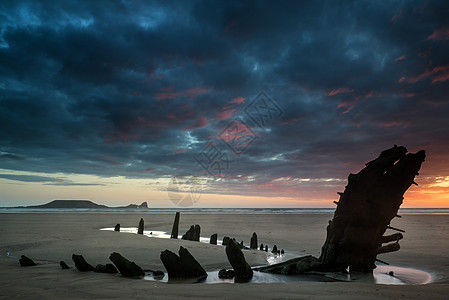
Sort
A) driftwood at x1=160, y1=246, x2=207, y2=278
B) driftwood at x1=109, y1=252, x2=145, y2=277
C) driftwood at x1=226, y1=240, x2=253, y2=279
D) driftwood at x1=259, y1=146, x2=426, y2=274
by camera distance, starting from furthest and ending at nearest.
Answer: driftwood at x1=259, y1=146, x2=426, y2=274 → driftwood at x1=160, y1=246, x2=207, y2=278 → driftwood at x1=226, y1=240, x2=253, y2=279 → driftwood at x1=109, y1=252, x2=145, y2=277

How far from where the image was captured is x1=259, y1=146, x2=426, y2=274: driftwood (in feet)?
28.2

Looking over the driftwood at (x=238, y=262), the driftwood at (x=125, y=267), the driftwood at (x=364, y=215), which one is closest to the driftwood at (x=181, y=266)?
the driftwood at (x=125, y=267)

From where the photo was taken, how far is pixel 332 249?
29.0ft

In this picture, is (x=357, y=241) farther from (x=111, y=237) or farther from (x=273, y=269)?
(x=111, y=237)

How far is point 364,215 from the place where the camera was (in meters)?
8.73

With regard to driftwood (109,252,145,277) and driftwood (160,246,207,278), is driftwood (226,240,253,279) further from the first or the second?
driftwood (109,252,145,277)

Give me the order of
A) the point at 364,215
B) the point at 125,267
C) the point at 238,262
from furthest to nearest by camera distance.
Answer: the point at 364,215, the point at 238,262, the point at 125,267

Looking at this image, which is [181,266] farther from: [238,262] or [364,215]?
[364,215]

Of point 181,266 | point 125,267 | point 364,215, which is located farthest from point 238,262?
point 364,215

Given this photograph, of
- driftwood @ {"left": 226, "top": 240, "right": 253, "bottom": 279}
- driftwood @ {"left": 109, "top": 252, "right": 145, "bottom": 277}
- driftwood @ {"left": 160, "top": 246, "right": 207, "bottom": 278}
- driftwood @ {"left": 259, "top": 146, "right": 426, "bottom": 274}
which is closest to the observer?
driftwood @ {"left": 109, "top": 252, "right": 145, "bottom": 277}

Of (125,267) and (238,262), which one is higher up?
(238,262)

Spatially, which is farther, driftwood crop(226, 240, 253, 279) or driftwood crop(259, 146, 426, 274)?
driftwood crop(259, 146, 426, 274)

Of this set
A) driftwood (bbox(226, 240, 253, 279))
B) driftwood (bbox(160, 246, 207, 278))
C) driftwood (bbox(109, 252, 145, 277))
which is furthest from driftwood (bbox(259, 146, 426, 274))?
driftwood (bbox(109, 252, 145, 277))

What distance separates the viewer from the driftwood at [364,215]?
8.61 m
